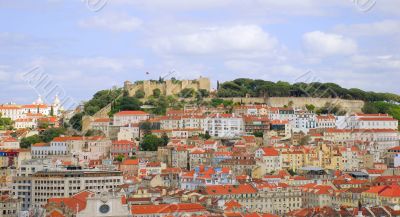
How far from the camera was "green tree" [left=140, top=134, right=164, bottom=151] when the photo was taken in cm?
6219

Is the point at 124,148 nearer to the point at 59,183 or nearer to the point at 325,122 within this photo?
the point at 59,183

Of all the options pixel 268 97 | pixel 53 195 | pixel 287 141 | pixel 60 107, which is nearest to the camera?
pixel 53 195

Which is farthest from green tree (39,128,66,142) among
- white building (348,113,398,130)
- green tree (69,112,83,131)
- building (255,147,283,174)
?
white building (348,113,398,130)

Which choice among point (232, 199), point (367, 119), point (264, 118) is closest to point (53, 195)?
point (232, 199)

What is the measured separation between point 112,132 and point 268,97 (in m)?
15.9

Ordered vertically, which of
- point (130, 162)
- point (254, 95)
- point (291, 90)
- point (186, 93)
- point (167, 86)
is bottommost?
point (130, 162)

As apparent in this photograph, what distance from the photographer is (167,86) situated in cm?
7850

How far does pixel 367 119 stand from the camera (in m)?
70.0

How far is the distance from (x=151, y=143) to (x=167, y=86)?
16.8 metres

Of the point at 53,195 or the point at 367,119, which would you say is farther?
the point at 367,119

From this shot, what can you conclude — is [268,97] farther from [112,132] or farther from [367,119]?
[112,132]

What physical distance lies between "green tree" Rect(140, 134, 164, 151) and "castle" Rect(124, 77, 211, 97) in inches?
607

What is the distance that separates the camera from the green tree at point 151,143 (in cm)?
6219

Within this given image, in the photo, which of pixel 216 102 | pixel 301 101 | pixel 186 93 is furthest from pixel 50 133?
pixel 301 101
